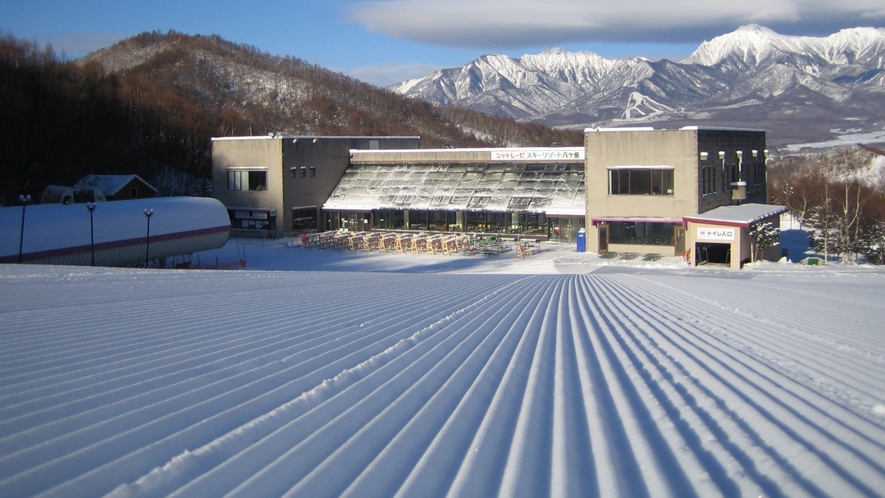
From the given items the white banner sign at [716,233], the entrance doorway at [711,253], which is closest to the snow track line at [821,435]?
the white banner sign at [716,233]

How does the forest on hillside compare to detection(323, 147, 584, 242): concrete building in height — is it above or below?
above

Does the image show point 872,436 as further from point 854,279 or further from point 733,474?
point 854,279

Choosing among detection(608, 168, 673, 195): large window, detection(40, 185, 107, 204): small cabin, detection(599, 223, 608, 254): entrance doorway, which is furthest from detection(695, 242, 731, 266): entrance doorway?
detection(40, 185, 107, 204): small cabin

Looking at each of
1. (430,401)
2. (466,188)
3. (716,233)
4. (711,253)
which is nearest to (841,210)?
(711,253)

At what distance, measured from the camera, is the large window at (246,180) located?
4234 centimetres

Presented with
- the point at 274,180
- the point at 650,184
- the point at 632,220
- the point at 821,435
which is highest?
the point at 274,180

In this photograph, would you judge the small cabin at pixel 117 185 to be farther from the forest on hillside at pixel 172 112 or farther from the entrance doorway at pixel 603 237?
the entrance doorway at pixel 603 237

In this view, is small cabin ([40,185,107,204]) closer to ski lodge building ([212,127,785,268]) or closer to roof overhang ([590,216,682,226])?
ski lodge building ([212,127,785,268])

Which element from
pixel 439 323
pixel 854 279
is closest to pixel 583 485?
pixel 439 323

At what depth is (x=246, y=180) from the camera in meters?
42.9

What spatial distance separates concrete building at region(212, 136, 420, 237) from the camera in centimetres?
4162

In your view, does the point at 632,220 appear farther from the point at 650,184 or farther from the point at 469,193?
the point at 469,193

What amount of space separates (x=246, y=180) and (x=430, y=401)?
3985cm

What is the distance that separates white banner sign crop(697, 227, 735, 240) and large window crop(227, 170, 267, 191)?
2391cm
